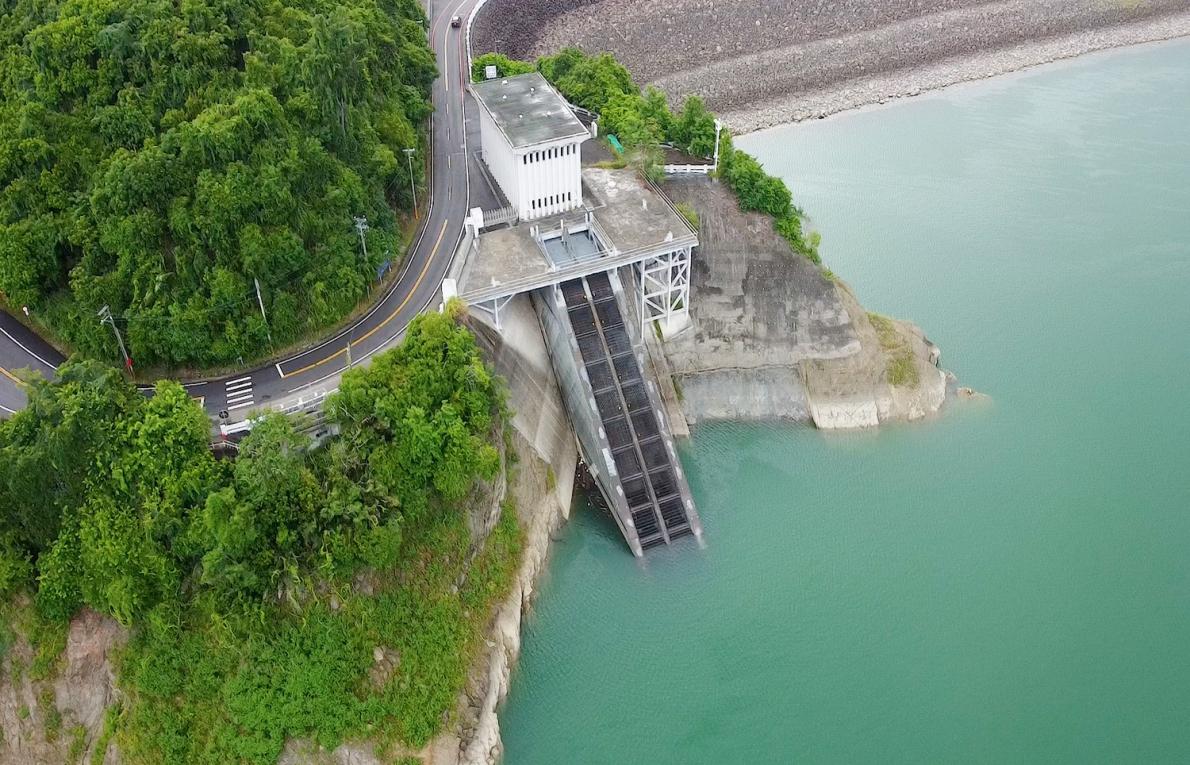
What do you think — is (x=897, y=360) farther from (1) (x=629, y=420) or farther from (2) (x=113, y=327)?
(2) (x=113, y=327)

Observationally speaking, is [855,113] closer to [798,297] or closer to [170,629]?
[798,297]

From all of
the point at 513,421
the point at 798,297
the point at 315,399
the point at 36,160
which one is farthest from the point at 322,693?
the point at 798,297

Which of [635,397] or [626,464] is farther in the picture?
[635,397]

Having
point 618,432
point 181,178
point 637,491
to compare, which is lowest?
point 637,491

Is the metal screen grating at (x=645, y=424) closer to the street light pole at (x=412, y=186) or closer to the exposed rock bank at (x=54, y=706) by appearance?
the street light pole at (x=412, y=186)

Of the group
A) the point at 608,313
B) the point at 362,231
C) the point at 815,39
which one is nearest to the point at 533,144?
the point at 608,313

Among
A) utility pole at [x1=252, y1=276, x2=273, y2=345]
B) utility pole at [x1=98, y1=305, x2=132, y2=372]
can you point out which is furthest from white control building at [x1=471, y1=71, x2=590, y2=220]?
utility pole at [x1=98, y1=305, x2=132, y2=372]

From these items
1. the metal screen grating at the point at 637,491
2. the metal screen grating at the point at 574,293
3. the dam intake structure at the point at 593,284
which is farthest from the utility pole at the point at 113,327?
→ the metal screen grating at the point at 637,491
